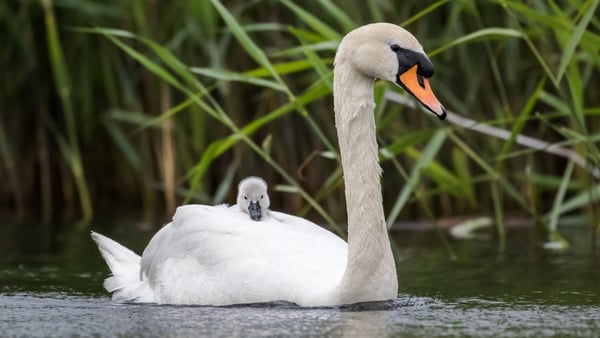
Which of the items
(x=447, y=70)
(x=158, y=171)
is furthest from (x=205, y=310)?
(x=158, y=171)

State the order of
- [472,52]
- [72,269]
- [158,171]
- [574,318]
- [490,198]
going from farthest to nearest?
[158,171] < [490,198] < [472,52] < [72,269] < [574,318]

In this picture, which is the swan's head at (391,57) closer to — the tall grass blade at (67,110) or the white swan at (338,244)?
the white swan at (338,244)

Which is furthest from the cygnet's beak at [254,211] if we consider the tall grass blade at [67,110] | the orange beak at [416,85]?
the tall grass blade at [67,110]

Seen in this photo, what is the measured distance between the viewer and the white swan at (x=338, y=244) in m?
5.64

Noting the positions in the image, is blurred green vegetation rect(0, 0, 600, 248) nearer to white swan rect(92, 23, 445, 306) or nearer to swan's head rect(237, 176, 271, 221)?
swan's head rect(237, 176, 271, 221)

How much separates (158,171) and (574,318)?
5809mm

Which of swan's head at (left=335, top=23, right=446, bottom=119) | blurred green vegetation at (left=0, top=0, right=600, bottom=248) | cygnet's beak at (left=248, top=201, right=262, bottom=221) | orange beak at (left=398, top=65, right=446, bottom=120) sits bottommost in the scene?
cygnet's beak at (left=248, top=201, right=262, bottom=221)

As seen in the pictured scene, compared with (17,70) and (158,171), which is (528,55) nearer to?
(158,171)

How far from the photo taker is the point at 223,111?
953cm

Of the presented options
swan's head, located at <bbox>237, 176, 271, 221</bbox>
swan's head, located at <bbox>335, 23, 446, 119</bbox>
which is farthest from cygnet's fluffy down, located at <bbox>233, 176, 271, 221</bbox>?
swan's head, located at <bbox>335, 23, 446, 119</bbox>

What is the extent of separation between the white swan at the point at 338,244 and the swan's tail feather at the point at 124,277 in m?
0.24

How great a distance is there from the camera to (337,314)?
217 inches

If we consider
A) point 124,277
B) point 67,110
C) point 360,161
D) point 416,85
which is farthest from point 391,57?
point 67,110

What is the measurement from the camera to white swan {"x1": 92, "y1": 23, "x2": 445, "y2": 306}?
5.64 metres
